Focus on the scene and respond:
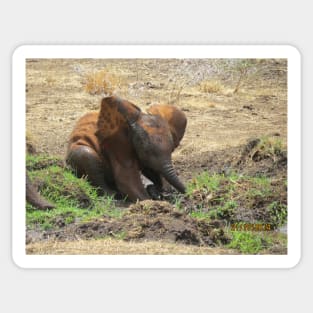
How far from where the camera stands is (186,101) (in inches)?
586

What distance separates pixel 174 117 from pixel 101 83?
2.05ft

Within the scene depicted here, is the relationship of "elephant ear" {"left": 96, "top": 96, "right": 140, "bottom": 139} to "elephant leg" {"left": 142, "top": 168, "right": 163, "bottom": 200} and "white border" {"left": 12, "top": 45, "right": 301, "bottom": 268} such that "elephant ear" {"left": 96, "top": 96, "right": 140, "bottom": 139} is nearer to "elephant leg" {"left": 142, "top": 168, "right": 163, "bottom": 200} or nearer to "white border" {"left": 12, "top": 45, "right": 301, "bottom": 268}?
"elephant leg" {"left": 142, "top": 168, "right": 163, "bottom": 200}

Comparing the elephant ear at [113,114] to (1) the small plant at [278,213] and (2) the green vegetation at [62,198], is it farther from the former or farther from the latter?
(1) the small plant at [278,213]

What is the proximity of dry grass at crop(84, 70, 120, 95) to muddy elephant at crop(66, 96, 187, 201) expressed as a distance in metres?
0.09

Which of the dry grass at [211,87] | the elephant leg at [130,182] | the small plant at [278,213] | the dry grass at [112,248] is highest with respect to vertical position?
the dry grass at [211,87]

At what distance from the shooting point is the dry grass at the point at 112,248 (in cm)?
1420

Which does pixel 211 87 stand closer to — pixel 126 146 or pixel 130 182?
pixel 126 146

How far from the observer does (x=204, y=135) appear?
595 inches

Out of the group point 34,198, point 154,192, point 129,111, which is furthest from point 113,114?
point 34,198

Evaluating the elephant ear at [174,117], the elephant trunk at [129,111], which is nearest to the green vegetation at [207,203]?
the elephant ear at [174,117]

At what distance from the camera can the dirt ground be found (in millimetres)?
14461
